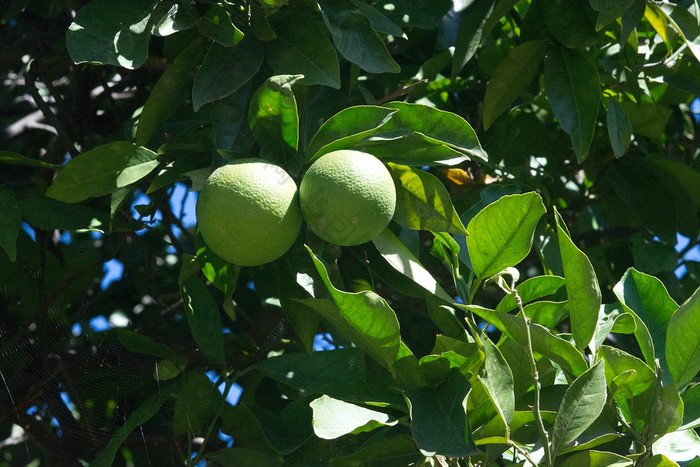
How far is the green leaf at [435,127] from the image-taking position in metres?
1.22

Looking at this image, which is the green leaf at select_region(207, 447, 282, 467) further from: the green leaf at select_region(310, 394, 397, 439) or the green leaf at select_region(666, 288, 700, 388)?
the green leaf at select_region(666, 288, 700, 388)

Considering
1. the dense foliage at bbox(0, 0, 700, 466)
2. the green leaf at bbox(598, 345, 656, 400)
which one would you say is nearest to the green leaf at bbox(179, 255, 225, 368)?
the dense foliage at bbox(0, 0, 700, 466)

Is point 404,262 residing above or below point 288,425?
above

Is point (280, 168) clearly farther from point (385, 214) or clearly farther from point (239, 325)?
point (239, 325)

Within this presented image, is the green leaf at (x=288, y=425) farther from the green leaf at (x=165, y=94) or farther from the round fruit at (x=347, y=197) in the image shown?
the green leaf at (x=165, y=94)

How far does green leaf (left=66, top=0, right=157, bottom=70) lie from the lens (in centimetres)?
128

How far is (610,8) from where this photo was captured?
1.50 m

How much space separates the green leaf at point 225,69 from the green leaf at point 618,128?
2.45 ft

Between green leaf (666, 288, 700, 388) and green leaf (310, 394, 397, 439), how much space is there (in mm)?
464

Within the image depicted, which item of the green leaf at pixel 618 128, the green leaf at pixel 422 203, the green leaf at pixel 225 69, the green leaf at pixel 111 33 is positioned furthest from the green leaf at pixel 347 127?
the green leaf at pixel 618 128

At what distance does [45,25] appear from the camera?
226 cm

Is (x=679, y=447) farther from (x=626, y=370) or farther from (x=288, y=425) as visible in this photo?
(x=288, y=425)

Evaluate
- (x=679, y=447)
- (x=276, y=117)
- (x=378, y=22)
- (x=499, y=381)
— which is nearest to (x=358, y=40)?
(x=378, y=22)

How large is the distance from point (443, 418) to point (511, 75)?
917 millimetres
